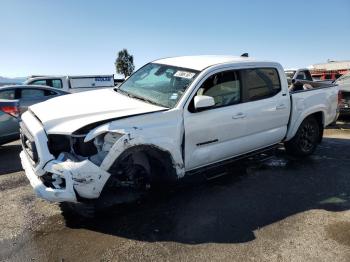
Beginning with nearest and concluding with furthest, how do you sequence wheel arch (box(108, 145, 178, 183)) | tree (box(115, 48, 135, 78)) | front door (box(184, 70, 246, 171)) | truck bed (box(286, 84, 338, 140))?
wheel arch (box(108, 145, 178, 183)), front door (box(184, 70, 246, 171)), truck bed (box(286, 84, 338, 140)), tree (box(115, 48, 135, 78))

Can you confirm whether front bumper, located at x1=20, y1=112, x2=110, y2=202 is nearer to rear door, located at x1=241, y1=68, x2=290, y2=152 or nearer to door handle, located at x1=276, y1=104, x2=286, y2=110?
rear door, located at x1=241, y1=68, x2=290, y2=152

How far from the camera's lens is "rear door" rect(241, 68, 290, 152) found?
17.0ft

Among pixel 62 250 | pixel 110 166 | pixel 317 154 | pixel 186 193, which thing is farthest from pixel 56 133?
pixel 317 154

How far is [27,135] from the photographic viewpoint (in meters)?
4.23

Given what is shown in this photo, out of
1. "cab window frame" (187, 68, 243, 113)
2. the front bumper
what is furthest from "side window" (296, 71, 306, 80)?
the front bumper

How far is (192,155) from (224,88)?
3.70 feet

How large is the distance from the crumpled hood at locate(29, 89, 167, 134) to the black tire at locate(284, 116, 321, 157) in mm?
3346

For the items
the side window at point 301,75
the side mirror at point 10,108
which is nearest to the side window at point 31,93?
the side mirror at point 10,108

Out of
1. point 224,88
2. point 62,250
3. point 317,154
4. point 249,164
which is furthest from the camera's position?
point 317,154

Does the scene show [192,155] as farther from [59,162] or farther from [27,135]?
[27,135]

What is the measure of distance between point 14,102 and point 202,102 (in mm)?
4772

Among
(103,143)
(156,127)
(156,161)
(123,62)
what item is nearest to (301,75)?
(156,161)

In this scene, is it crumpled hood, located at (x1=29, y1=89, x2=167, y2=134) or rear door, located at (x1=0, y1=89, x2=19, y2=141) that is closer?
crumpled hood, located at (x1=29, y1=89, x2=167, y2=134)

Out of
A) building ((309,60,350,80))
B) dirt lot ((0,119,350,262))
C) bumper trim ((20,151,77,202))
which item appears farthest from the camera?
building ((309,60,350,80))
